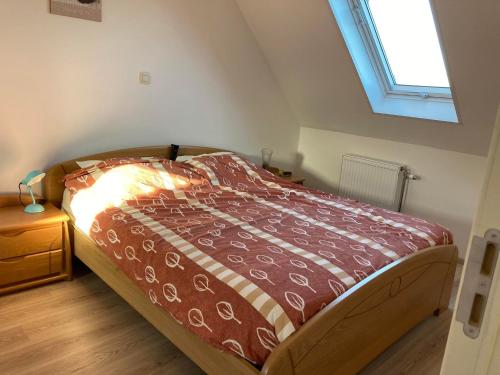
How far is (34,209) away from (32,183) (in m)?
0.17

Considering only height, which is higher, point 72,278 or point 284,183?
point 284,183

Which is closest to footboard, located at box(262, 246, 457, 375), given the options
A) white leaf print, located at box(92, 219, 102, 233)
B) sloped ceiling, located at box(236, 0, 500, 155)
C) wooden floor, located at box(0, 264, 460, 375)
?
wooden floor, located at box(0, 264, 460, 375)

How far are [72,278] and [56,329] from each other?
537mm

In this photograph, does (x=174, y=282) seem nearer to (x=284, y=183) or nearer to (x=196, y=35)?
(x=284, y=183)

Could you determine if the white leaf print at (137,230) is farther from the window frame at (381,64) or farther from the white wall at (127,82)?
the window frame at (381,64)

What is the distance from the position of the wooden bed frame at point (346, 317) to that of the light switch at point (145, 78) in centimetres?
122

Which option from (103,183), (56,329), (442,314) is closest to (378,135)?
(442,314)

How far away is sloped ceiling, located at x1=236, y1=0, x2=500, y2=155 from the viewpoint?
2.38 meters

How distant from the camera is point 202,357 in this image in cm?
162

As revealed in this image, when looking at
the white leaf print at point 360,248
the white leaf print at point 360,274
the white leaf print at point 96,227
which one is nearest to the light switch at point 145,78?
the white leaf print at point 96,227

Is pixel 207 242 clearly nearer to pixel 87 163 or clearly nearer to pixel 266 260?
pixel 266 260

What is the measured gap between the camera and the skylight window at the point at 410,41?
118 inches

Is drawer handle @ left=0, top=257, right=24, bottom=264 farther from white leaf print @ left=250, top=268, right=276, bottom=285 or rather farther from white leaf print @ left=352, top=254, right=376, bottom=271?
white leaf print @ left=352, top=254, right=376, bottom=271

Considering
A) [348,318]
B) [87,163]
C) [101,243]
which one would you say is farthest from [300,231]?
[87,163]
